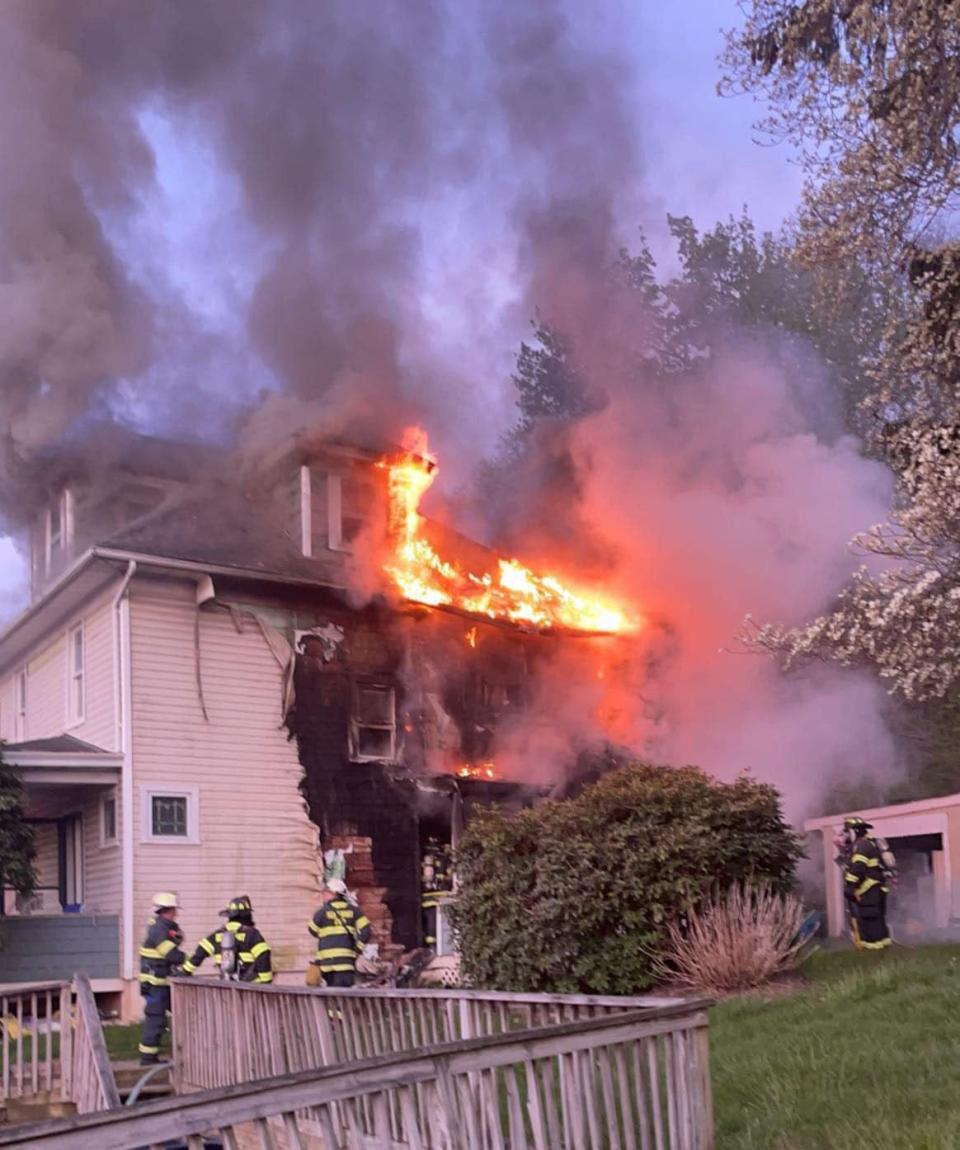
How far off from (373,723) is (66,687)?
4553 millimetres

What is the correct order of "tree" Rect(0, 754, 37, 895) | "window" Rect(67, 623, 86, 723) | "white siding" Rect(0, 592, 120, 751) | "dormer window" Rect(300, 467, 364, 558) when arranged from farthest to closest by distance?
"dormer window" Rect(300, 467, 364, 558) < "window" Rect(67, 623, 86, 723) < "white siding" Rect(0, 592, 120, 751) < "tree" Rect(0, 754, 37, 895)

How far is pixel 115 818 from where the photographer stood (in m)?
18.2

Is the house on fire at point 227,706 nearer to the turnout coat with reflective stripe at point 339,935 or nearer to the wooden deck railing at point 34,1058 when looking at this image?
A: the turnout coat with reflective stripe at point 339,935

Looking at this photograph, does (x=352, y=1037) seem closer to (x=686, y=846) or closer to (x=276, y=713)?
(x=686, y=846)

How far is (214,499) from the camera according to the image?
20938 millimetres

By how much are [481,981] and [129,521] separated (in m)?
10.4

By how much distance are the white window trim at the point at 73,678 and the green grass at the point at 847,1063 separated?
12151 mm

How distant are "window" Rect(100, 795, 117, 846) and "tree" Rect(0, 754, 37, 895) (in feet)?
5.50

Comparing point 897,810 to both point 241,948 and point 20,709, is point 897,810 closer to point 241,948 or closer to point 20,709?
point 241,948

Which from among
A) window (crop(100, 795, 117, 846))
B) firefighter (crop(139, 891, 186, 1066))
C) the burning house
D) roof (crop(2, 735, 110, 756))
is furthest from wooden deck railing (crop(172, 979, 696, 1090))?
window (crop(100, 795, 117, 846))

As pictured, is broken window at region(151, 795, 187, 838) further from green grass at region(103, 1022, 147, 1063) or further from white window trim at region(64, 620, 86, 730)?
green grass at region(103, 1022, 147, 1063)

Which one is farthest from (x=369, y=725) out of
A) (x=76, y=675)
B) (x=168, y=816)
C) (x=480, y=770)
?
(x=76, y=675)

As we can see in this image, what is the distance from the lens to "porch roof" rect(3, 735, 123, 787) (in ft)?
56.7

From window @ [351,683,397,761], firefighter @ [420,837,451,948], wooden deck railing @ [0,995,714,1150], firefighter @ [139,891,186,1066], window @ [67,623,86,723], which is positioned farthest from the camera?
window @ [351,683,397,761]
